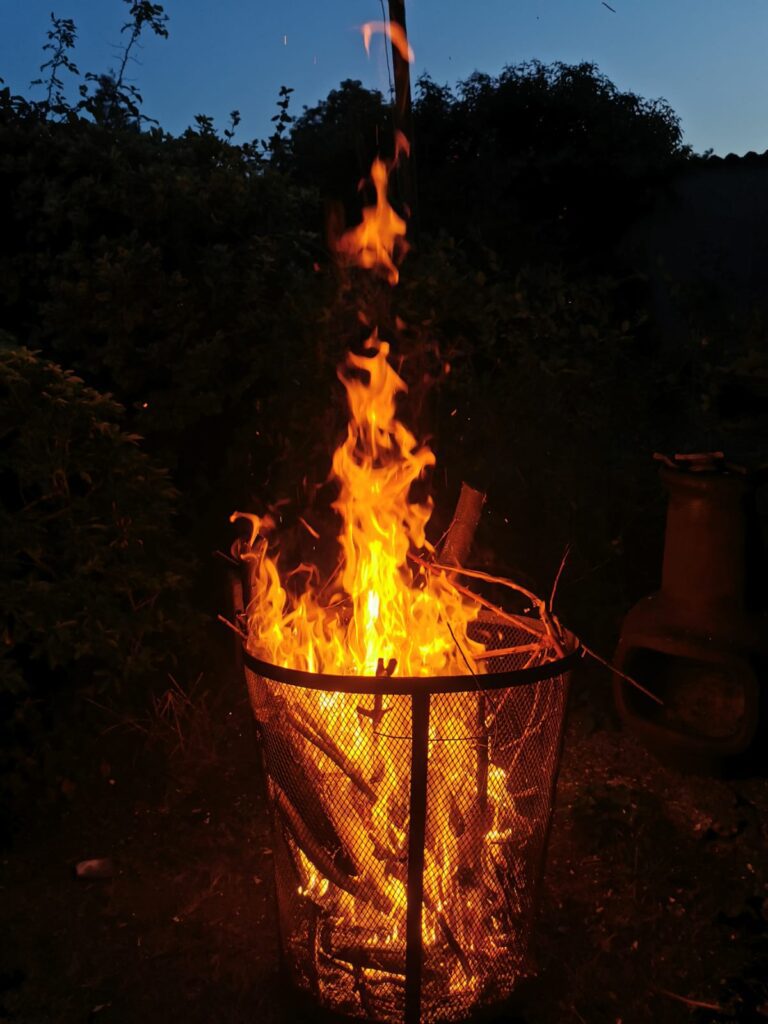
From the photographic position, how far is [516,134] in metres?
15.4

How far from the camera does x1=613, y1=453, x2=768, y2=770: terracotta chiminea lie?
3.57 m

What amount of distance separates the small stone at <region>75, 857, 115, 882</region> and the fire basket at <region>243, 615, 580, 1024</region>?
881mm

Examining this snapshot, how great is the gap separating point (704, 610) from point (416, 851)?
1.95 metres

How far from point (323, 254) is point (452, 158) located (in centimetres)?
1082

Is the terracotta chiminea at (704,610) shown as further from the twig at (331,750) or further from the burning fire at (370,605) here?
the twig at (331,750)

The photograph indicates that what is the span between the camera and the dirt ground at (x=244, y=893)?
2.51 meters

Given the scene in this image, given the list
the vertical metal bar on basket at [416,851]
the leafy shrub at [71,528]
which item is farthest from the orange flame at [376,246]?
the vertical metal bar on basket at [416,851]

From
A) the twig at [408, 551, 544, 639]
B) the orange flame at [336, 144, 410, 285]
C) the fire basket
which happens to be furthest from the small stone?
the orange flame at [336, 144, 410, 285]

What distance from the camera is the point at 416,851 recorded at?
7.14 ft

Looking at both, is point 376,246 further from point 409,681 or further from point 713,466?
point 409,681

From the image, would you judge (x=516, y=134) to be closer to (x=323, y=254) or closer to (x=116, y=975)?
(x=323, y=254)

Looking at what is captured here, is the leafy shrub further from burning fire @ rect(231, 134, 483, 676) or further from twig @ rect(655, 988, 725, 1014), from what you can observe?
twig @ rect(655, 988, 725, 1014)

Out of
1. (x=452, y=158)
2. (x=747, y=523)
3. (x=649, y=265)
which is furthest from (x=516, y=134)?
(x=747, y=523)

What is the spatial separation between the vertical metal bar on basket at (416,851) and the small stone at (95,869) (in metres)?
1.26
